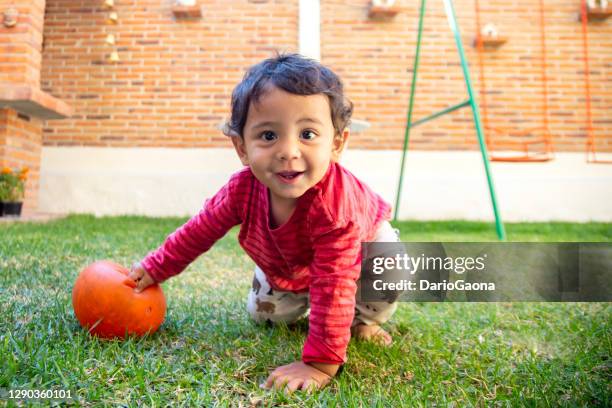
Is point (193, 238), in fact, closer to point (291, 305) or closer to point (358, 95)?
point (291, 305)

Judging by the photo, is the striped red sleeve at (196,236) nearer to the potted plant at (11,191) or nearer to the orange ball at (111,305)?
the orange ball at (111,305)

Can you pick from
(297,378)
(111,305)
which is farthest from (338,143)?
(111,305)

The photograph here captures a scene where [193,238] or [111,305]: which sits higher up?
[193,238]

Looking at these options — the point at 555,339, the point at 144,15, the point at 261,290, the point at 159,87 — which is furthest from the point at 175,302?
the point at 144,15

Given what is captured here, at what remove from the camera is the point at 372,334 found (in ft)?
5.32

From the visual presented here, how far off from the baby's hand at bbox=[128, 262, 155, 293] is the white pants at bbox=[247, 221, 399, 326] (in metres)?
0.36

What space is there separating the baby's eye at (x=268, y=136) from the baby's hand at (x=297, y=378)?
57 centimetres

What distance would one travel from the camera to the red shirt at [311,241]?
4.15 feet

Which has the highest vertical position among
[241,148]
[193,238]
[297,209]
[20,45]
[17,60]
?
[20,45]

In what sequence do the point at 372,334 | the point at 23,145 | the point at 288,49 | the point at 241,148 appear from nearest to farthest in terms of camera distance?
1. the point at 241,148
2. the point at 372,334
3. the point at 23,145
4. the point at 288,49

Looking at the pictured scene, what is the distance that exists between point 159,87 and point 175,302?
15.2 feet

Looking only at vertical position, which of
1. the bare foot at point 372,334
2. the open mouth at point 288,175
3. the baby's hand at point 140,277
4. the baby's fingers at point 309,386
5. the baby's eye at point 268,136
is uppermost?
the baby's eye at point 268,136

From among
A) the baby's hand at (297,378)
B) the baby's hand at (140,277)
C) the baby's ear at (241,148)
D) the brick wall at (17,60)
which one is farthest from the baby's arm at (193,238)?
the brick wall at (17,60)

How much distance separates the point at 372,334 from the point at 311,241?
46cm
